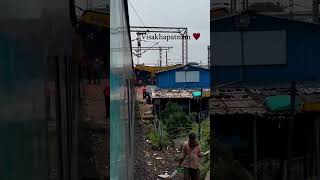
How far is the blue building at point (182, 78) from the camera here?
35031 millimetres

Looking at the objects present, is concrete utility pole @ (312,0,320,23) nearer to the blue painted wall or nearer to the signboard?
the blue painted wall

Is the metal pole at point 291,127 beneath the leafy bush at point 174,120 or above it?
above

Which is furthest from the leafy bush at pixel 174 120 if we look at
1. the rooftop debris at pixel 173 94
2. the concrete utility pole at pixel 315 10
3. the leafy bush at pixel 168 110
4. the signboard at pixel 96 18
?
the signboard at pixel 96 18

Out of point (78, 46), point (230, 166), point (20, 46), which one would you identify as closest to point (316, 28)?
point (230, 166)

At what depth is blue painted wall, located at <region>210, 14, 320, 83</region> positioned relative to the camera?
1.90m

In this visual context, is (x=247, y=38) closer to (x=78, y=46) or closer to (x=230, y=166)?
(x=230, y=166)

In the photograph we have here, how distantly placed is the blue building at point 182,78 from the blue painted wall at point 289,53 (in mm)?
32162

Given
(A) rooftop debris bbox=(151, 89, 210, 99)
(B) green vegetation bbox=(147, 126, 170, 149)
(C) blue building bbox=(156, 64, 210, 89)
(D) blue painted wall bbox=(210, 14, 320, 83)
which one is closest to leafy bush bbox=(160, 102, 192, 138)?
(B) green vegetation bbox=(147, 126, 170, 149)

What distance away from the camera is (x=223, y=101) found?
6.65ft

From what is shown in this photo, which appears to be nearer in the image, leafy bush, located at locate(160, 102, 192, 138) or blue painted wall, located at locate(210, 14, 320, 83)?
blue painted wall, located at locate(210, 14, 320, 83)

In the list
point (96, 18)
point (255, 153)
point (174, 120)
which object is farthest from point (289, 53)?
point (174, 120)

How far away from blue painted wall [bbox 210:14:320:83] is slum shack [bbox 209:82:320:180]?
4 cm

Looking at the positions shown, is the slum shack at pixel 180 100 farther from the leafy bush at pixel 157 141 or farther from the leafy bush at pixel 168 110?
the leafy bush at pixel 157 141

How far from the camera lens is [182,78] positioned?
37250mm
